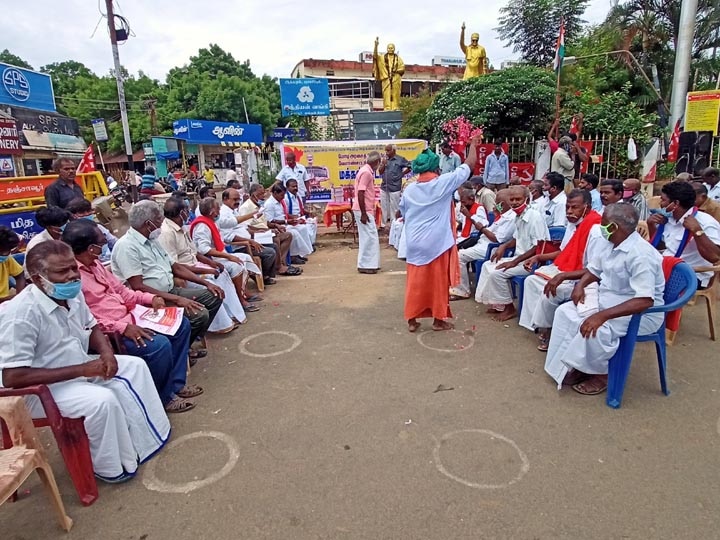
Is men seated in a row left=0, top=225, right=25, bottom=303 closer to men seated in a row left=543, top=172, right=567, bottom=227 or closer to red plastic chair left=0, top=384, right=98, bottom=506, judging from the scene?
red plastic chair left=0, top=384, right=98, bottom=506

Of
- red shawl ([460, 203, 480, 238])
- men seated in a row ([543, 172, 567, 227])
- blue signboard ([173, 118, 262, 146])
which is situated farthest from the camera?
blue signboard ([173, 118, 262, 146])

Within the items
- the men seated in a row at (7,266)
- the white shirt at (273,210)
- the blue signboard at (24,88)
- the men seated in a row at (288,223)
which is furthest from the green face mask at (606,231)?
the blue signboard at (24,88)

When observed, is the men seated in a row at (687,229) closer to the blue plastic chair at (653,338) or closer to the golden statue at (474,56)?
the blue plastic chair at (653,338)

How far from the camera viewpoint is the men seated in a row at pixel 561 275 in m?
3.75

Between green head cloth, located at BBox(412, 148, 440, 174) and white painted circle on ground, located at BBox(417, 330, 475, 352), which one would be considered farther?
green head cloth, located at BBox(412, 148, 440, 174)

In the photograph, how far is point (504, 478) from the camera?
2410 mm

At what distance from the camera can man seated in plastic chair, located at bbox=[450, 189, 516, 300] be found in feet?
16.0

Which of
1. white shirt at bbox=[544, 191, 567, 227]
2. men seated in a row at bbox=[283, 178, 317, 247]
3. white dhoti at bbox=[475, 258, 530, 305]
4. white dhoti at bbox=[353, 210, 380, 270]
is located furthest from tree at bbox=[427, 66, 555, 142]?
white dhoti at bbox=[475, 258, 530, 305]

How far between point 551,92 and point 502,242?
8.83m

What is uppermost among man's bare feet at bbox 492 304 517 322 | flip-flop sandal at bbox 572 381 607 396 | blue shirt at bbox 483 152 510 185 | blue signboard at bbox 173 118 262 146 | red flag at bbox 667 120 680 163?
blue signboard at bbox 173 118 262 146

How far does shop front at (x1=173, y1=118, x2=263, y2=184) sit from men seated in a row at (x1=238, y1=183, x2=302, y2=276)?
2177 cm

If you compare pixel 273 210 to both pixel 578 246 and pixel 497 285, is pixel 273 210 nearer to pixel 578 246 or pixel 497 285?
pixel 497 285

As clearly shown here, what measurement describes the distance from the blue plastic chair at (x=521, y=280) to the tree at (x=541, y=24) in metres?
21.2

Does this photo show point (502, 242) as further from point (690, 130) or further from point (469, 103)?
point (469, 103)
